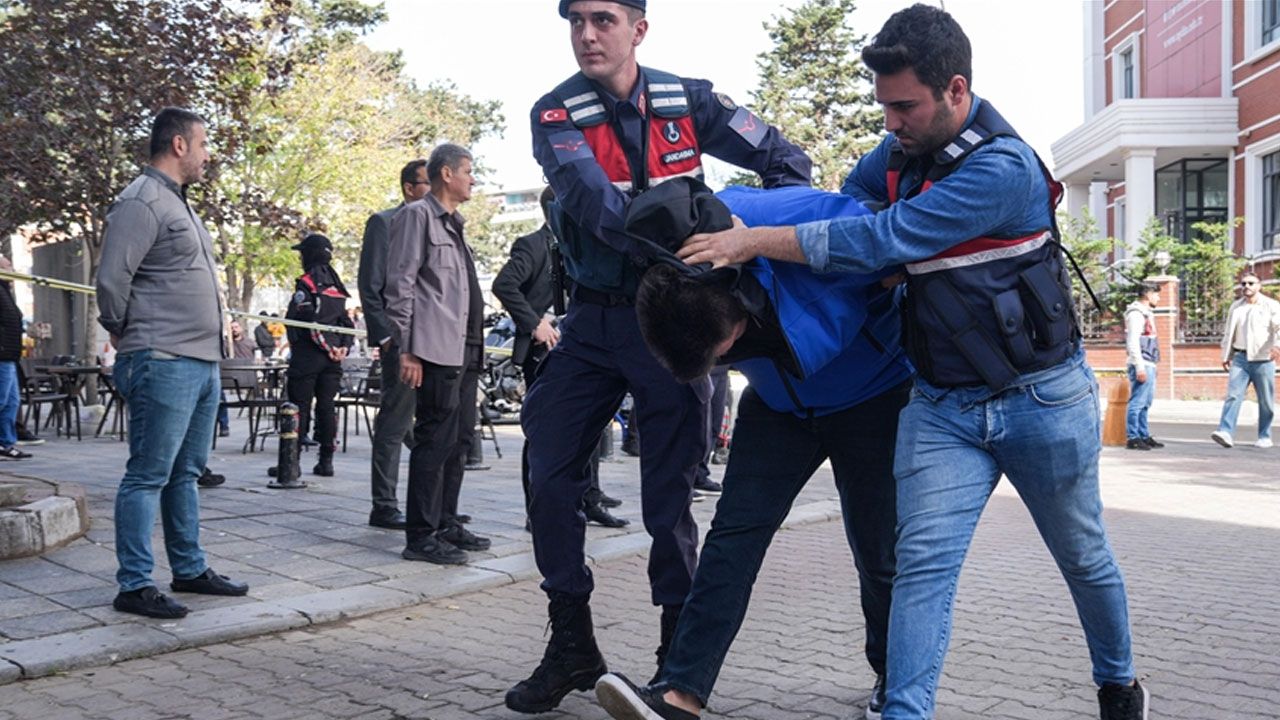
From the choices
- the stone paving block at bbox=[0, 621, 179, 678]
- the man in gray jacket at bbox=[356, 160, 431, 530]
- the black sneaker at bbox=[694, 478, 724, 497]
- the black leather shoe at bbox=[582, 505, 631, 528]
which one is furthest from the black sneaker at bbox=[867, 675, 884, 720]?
the black sneaker at bbox=[694, 478, 724, 497]

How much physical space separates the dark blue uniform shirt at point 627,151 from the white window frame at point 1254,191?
28252mm

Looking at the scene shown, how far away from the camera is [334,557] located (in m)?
6.45

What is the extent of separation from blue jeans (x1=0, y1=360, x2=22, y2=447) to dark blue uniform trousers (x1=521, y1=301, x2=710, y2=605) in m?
9.70

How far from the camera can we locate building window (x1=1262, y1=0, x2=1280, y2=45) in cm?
2844

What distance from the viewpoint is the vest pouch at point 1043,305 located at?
3047mm

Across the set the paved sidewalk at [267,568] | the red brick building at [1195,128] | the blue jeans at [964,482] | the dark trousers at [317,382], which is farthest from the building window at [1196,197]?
the blue jeans at [964,482]

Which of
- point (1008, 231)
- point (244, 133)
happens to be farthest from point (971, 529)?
point (244, 133)

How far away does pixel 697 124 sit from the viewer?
13.0ft

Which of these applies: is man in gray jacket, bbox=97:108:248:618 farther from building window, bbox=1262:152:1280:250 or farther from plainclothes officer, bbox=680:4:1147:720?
building window, bbox=1262:152:1280:250

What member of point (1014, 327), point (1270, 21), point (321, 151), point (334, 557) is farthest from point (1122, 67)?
point (1014, 327)

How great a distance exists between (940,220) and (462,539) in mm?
4309

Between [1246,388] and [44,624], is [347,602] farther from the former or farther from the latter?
[1246,388]

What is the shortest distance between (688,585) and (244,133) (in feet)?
43.9

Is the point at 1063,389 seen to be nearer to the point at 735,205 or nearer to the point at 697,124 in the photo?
the point at 735,205
